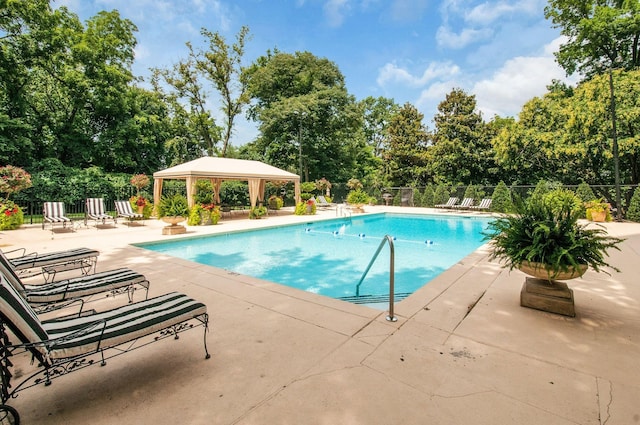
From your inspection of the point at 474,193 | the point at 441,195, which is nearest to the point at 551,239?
the point at 474,193

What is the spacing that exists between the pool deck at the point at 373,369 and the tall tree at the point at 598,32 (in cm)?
2160

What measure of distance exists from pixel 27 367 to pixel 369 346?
258 cm

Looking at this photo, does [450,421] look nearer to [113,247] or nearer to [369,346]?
[369,346]

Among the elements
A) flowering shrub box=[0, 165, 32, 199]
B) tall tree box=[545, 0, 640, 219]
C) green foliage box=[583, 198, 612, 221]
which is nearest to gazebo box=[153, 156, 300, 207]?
flowering shrub box=[0, 165, 32, 199]

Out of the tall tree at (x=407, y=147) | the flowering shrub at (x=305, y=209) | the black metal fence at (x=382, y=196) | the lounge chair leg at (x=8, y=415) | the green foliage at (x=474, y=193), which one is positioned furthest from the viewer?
the tall tree at (x=407, y=147)

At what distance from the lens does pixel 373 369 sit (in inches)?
85.5

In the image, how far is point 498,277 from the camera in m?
4.48

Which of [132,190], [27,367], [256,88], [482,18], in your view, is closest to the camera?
[27,367]

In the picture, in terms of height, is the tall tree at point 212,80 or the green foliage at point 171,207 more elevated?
the tall tree at point 212,80

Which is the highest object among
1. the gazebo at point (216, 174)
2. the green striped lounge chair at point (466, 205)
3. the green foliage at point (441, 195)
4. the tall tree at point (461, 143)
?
the tall tree at point (461, 143)

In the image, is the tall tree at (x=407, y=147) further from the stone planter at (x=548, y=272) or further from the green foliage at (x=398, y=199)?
the stone planter at (x=548, y=272)

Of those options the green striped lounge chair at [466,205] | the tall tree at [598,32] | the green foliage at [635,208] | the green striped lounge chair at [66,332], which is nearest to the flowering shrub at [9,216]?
the green striped lounge chair at [66,332]

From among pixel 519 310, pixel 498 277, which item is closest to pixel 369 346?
pixel 519 310

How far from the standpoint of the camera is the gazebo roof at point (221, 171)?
1195 cm
